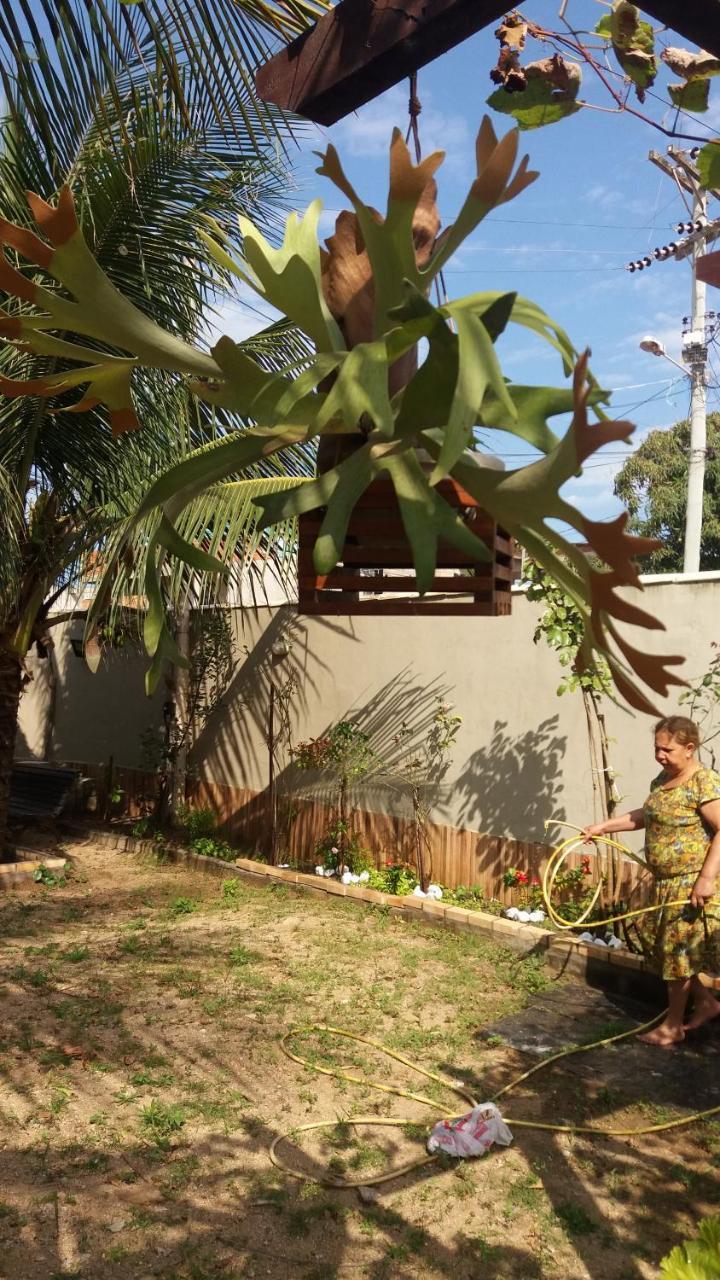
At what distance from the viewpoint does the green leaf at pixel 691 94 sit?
1.42 metres

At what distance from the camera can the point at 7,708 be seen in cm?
704

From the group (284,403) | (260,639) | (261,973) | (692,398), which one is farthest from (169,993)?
(692,398)

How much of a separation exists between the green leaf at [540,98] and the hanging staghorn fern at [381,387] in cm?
39

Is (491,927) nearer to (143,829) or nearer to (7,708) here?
(7,708)

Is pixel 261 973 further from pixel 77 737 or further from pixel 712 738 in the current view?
pixel 77 737

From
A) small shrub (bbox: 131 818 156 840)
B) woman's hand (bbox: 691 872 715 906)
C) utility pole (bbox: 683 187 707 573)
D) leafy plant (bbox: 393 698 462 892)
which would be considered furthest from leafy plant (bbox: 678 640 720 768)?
utility pole (bbox: 683 187 707 573)

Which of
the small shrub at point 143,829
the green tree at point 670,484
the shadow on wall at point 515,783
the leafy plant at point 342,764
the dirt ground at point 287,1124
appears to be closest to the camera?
the dirt ground at point 287,1124

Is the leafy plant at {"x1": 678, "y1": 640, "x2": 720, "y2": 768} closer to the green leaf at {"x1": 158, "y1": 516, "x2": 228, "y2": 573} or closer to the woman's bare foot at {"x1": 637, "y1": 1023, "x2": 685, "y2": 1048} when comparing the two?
the woman's bare foot at {"x1": 637, "y1": 1023, "x2": 685, "y2": 1048}

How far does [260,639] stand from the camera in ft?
27.7

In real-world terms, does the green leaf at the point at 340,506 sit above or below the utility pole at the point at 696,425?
below

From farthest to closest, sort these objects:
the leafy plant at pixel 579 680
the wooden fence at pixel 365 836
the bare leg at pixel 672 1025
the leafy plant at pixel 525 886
Result: the wooden fence at pixel 365 836, the leafy plant at pixel 525 886, the leafy plant at pixel 579 680, the bare leg at pixel 672 1025

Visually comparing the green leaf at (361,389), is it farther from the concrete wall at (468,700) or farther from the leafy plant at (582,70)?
the concrete wall at (468,700)

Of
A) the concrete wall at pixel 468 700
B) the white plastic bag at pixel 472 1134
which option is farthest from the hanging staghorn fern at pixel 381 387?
the concrete wall at pixel 468 700

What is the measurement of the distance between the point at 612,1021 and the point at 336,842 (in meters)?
3.00
